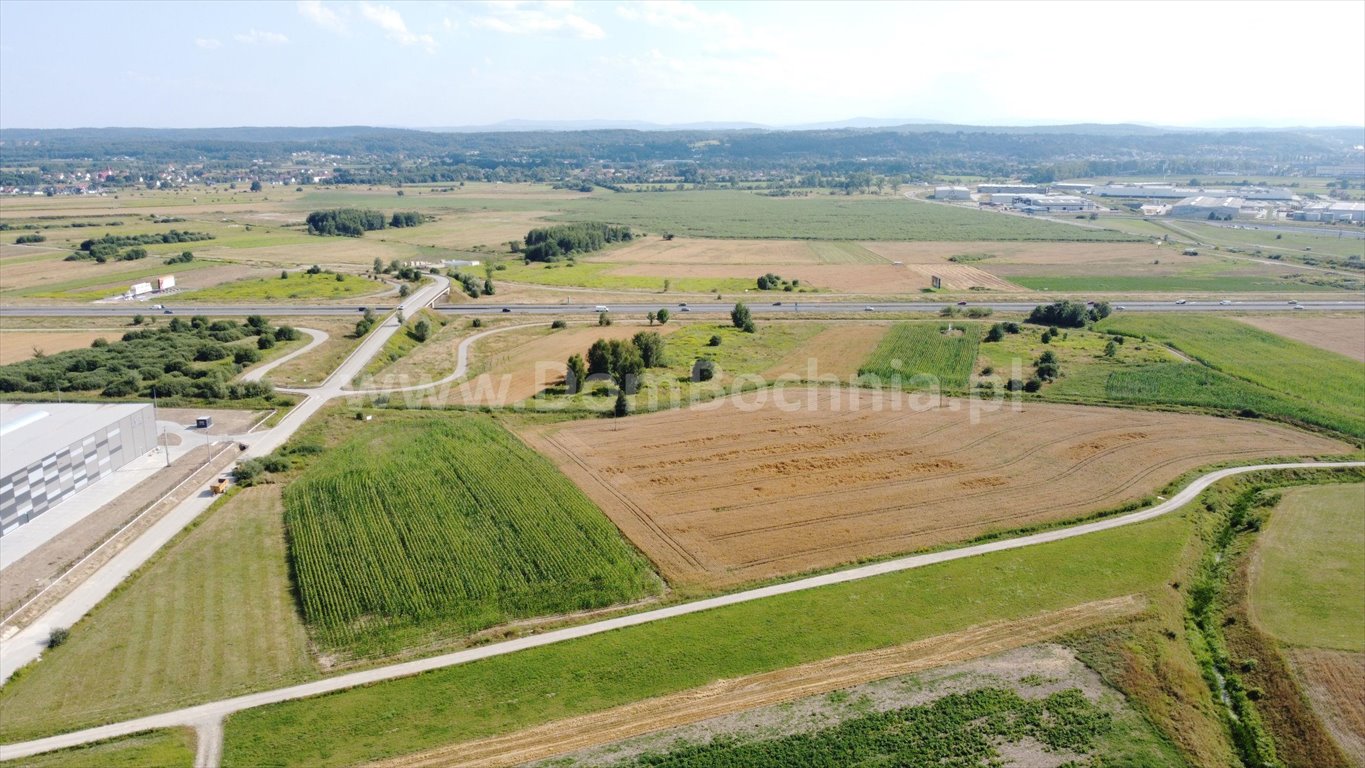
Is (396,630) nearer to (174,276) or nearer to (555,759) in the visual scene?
(555,759)

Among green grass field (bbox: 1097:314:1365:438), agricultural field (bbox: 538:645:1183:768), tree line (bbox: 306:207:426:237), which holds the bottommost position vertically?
agricultural field (bbox: 538:645:1183:768)

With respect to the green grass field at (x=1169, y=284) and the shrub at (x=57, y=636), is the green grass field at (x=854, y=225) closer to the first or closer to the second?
the green grass field at (x=1169, y=284)

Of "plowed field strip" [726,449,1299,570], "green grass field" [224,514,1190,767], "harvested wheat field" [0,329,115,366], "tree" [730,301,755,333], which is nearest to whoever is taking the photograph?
"green grass field" [224,514,1190,767]

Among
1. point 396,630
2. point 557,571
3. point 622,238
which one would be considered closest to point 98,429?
point 396,630

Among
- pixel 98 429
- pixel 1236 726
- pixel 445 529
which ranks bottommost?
pixel 1236 726

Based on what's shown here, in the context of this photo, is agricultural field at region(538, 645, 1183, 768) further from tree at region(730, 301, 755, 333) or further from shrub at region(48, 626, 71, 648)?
tree at region(730, 301, 755, 333)

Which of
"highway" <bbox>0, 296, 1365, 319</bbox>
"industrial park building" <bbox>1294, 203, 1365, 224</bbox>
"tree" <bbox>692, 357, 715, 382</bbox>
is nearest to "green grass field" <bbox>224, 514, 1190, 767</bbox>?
"tree" <bbox>692, 357, 715, 382</bbox>

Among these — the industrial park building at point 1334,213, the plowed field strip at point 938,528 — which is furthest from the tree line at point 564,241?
the industrial park building at point 1334,213
